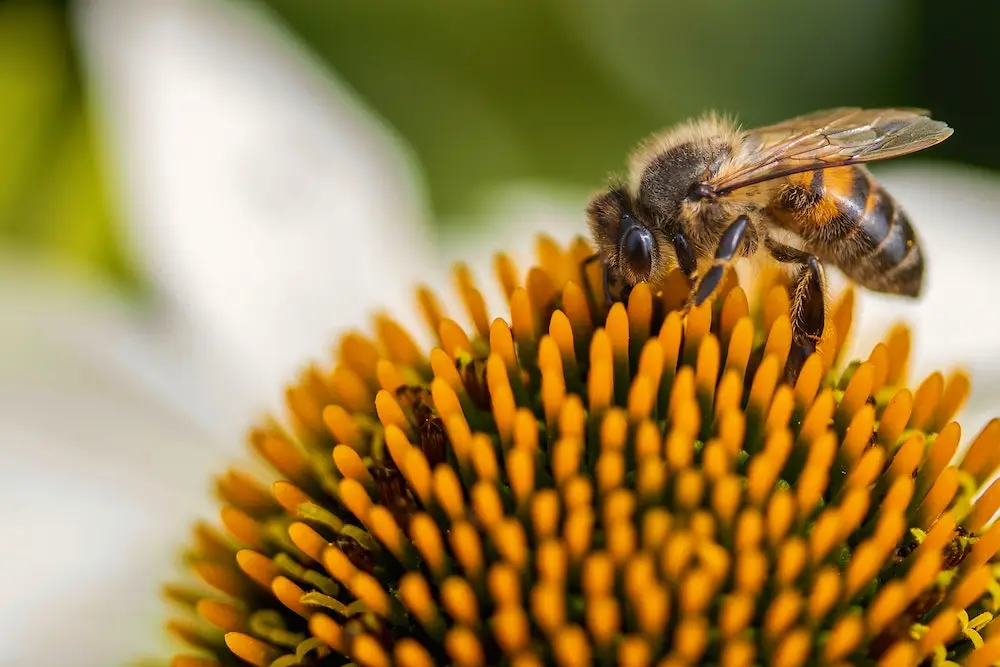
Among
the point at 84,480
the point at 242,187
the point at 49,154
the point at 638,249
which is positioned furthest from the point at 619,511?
the point at 49,154

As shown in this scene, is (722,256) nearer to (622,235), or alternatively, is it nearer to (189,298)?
(622,235)

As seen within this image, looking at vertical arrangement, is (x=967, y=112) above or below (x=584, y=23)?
Answer: below

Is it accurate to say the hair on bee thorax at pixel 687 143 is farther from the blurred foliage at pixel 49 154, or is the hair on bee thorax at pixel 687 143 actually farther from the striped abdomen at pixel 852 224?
the blurred foliage at pixel 49 154

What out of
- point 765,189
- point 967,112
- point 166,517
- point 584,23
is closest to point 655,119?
point 584,23

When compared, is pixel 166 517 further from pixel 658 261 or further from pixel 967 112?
pixel 967 112

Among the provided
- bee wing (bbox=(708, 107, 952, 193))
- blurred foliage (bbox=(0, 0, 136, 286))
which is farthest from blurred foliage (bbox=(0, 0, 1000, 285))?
bee wing (bbox=(708, 107, 952, 193))
